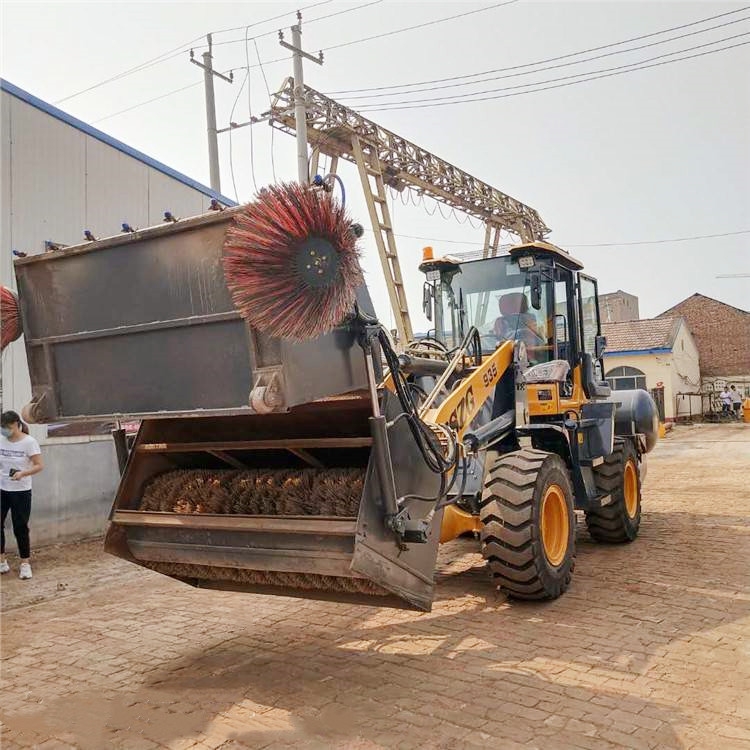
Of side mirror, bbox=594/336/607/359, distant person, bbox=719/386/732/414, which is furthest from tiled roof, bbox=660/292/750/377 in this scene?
side mirror, bbox=594/336/607/359

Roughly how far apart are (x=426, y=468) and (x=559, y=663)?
141cm

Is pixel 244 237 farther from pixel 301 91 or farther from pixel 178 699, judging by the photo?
pixel 301 91

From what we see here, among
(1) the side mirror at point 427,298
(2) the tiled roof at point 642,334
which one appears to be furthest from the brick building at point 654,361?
(1) the side mirror at point 427,298

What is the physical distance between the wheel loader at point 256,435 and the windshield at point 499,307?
1475mm

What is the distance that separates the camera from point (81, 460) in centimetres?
879

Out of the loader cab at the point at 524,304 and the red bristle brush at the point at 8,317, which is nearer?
the red bristle brush at the point at 8,317

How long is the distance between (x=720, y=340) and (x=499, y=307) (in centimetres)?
3773

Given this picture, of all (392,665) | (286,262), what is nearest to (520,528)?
(392,665)

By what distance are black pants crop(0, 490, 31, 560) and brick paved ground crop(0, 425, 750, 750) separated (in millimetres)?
323

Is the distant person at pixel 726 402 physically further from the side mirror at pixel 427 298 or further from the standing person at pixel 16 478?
the standing person at pixel 16 478

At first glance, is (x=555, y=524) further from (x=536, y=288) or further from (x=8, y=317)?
(x=8, y=317)

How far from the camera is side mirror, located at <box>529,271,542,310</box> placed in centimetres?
667

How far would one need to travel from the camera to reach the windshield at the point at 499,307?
6.94 m

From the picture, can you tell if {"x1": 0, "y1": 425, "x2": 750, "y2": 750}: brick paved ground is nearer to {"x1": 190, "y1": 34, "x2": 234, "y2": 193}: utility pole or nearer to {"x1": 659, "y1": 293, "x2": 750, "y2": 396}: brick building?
{"x1": 190, "y1": 34, "x2": 234, "y2": 193}: utility pole
